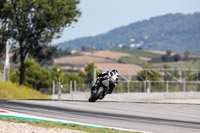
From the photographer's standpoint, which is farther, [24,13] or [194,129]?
[24,13]

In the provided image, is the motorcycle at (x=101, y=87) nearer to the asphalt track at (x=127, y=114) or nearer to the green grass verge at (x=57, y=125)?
the asphalt track at (x=127, y=114)

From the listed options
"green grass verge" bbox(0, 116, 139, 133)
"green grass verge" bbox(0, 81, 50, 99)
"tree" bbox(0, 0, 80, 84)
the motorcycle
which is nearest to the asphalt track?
"green grass verge" bbox(0, 116, 139, 133)

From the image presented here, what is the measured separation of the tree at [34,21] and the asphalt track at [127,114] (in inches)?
789

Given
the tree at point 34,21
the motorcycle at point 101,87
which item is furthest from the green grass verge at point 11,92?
the motorcycle at point 101,87

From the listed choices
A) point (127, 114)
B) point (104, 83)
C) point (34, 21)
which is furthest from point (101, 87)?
point (34, 21)

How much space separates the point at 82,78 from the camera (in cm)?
11550

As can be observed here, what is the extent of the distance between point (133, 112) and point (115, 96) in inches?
951

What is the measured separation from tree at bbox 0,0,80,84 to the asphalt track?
65.8 feet

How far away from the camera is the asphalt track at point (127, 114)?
12.8 meters

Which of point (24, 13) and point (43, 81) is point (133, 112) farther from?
point (43, 81)

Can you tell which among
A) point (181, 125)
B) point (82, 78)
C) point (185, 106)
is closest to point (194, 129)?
point (181, 125)

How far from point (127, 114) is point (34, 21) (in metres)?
24.2

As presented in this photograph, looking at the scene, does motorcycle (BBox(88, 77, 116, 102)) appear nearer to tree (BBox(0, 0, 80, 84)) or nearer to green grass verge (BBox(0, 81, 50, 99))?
green grass verge (BBox(0, 81, 50, 99))

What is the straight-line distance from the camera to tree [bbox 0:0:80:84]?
3684 cm
